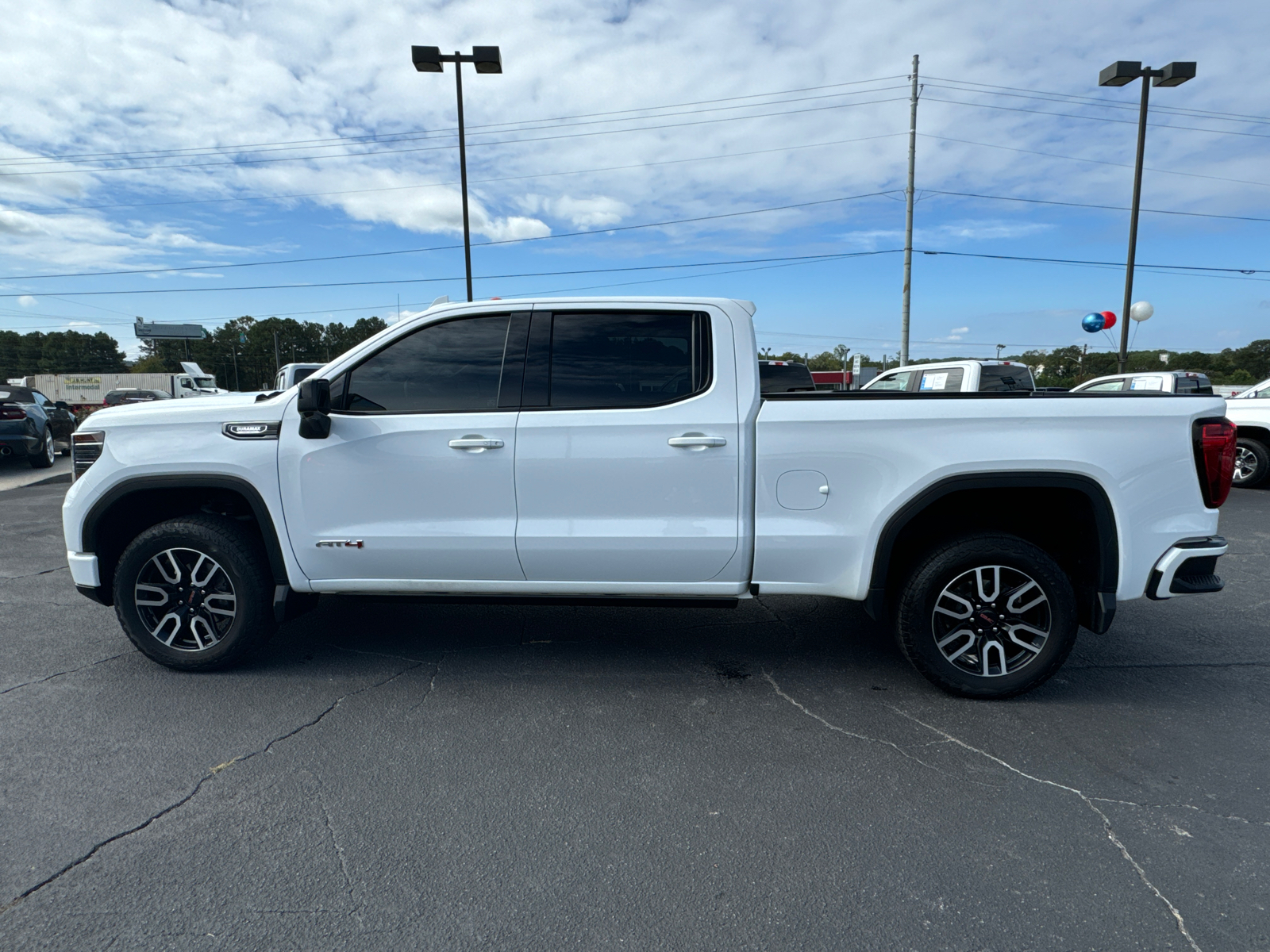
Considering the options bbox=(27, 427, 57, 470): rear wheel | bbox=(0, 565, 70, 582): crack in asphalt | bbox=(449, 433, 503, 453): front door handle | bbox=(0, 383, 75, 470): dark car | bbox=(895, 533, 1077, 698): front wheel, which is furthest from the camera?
bbox=(27, 427, 57, 470): rear wheel

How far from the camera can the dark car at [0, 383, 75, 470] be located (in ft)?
41.2

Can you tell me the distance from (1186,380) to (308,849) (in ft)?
45.0

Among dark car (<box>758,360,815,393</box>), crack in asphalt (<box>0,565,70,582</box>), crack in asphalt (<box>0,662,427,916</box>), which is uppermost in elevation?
dark car (<box>758,360,815,393</box>)

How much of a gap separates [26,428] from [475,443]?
Answer: 13.2 metres

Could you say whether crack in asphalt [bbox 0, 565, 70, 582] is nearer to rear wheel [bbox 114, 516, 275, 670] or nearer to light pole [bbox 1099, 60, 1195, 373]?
rear wheel [bbox 114, 516, 275, 670]

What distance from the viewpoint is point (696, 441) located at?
3.56 m

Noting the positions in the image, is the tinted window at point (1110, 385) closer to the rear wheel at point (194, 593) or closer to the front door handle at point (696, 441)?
the front door handle at point (696, 441)

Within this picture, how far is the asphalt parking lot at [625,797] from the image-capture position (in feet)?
7.29

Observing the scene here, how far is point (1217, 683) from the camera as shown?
155 inches

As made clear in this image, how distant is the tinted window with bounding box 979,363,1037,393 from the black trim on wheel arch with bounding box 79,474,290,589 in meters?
9.04

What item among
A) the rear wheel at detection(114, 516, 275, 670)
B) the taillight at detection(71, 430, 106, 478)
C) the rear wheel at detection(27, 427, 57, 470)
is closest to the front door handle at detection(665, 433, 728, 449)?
the rear wheel at detection(114, 516, 275, 670)

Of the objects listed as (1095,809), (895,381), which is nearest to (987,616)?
(1095,809)

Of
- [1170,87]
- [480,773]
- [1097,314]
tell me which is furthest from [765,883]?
[1097,314]

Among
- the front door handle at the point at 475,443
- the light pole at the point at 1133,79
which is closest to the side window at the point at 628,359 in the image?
the front door handle at the point at 475,443
